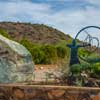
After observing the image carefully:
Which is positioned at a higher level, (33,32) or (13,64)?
(33,32)

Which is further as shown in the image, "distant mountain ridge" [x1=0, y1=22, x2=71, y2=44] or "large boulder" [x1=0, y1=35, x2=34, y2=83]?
"distant mountain ridge" [x1=0, y1=22, x2=71, y2=44]

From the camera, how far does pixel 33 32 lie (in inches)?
1993

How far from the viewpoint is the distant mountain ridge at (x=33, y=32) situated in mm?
47566

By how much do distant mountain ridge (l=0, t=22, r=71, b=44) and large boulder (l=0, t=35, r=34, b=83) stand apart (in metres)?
34.6

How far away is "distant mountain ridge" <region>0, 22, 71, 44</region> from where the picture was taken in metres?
47.6

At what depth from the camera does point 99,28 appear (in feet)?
34.2

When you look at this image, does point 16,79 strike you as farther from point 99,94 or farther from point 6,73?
point 99,94

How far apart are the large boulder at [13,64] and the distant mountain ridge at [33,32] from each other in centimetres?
3462

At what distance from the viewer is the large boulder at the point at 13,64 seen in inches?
416

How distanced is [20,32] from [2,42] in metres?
39.0

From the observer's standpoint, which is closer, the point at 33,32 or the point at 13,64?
the point at 13,64

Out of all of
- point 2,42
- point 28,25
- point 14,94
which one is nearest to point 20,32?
point 28,25

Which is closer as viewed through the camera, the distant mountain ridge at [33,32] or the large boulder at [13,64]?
the large boulder at [13,64]

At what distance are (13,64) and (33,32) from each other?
40.1m
